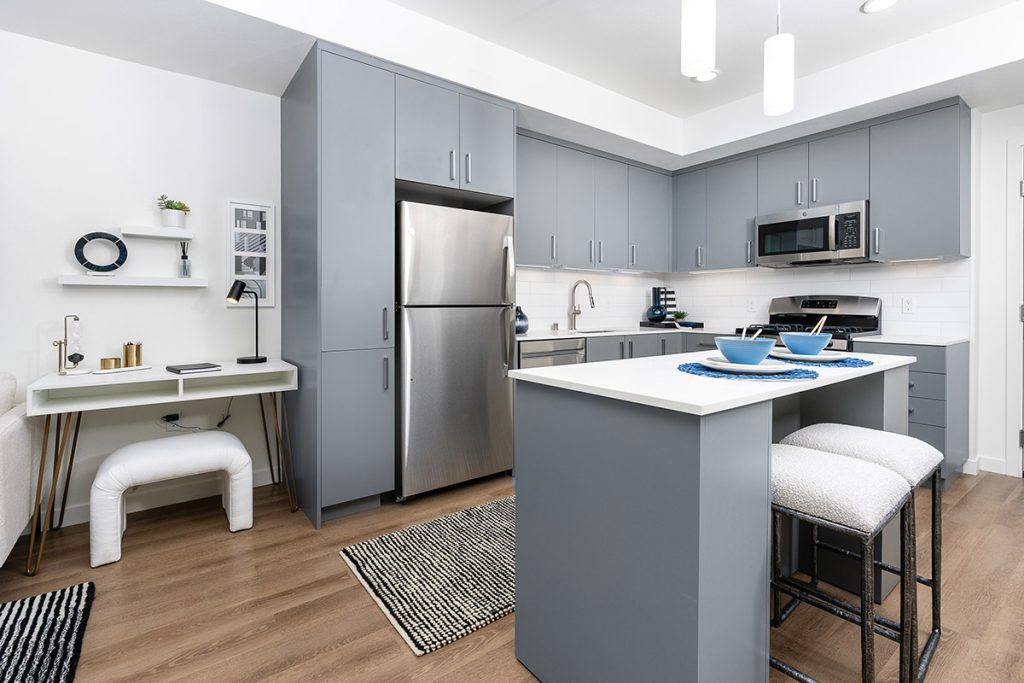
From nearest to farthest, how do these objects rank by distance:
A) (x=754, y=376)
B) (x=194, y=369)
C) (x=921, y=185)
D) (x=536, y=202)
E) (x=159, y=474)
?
(x=754, y=376) < (x=159, y=474) < (x=194, y=369) < (x=921, y=185) < (x=536, y=202)

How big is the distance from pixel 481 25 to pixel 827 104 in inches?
94.2

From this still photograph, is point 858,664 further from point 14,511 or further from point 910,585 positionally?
point 14,511

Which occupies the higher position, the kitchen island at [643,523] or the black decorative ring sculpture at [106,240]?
the black decorative ring sculpture at [106,240]

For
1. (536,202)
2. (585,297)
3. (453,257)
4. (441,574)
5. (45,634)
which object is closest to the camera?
(45,634)

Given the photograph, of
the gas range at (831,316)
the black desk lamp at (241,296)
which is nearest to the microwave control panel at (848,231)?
the gas range at (831,316)

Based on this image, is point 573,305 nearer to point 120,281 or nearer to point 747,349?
point 747,349

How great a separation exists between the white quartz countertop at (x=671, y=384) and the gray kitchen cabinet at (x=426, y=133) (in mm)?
1716

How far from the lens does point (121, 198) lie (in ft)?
9.00

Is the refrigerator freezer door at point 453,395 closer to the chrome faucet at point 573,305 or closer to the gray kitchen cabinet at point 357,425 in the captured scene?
the gray kitchen cabinet at point 357,425

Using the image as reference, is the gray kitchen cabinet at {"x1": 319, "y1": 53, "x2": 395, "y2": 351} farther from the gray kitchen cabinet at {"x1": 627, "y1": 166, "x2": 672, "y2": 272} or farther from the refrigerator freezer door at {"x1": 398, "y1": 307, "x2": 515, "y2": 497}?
the gray kitchen cabinet at {"x1": 627, "y1": 166, "x2": 672, "y2": 272}

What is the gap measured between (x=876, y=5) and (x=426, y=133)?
7.91ft

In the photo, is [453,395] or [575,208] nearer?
[453,395]

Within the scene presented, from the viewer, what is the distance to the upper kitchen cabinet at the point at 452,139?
2812 mm

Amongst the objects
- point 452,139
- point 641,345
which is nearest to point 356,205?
point 452,139
